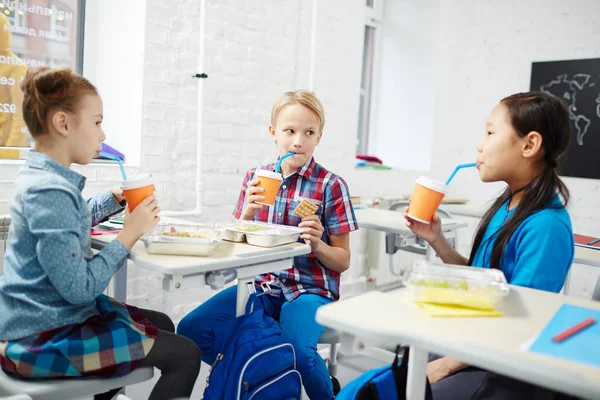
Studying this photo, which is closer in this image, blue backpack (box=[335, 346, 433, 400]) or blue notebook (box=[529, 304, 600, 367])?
blue notebook (box=[529, 304, 600, 367])

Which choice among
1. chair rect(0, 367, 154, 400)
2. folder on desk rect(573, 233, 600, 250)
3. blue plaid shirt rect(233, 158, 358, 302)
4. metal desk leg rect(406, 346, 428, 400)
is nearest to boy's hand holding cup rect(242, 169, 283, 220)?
blue plaid shirt rect(233, 158, 358, 302)

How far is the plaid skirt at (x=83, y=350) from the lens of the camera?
1298 millimetres

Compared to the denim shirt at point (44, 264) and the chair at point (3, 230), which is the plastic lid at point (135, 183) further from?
the chair at point (3, 230)

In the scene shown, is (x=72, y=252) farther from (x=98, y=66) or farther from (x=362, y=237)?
(x=362, y=237)

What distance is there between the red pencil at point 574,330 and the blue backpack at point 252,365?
35.9 inches

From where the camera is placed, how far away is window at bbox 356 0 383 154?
4609 millimetres

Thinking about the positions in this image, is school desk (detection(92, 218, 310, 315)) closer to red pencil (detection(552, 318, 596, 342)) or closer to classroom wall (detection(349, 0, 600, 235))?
red pencil (detection(552, 318, 596, 342))

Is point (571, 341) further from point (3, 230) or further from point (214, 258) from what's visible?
point (3, 230)

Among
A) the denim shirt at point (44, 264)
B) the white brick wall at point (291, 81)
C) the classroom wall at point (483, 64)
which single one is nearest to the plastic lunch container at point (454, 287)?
the denim shirt at point (44, 264)

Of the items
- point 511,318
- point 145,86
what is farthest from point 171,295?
point 511,318

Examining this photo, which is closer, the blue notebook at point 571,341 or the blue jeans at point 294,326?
the blue notebook at point 571,341

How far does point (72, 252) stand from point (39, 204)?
139 millimetres

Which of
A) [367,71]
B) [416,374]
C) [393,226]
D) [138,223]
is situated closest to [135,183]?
[138,223]

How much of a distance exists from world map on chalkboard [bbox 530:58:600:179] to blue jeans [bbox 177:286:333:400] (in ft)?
9.90
